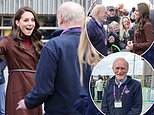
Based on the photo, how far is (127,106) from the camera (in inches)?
65.2

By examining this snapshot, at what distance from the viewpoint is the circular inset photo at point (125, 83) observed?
1.62 m

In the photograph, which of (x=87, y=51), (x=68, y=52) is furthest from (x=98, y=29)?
(x=68, y=52)

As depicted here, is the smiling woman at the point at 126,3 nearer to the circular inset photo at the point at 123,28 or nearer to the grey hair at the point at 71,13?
the circular inset photo at the point at 123,28

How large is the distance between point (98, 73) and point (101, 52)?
3.5 inches

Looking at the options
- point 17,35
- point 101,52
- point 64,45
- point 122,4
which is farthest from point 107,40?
point 17,35

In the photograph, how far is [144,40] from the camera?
162 cm

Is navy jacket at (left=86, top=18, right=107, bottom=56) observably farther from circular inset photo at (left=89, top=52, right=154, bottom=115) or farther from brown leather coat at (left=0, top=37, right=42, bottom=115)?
brown leather coat at (left=0, top=37, right=42, bottom=115)

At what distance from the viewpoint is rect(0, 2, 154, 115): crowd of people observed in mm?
1648

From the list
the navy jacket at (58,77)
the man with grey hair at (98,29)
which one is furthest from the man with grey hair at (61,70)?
the man with grey hair at (98,29)

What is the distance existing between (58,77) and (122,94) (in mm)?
860

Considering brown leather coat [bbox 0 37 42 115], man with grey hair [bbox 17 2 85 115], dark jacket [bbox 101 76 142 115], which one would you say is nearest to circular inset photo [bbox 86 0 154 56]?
dark jacket [bbox 101 76 142 115]

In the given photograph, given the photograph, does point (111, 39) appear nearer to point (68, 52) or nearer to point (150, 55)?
point (150, 55)

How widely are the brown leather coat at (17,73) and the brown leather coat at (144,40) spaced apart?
1.80m

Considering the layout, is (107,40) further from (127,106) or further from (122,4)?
(127,106)
